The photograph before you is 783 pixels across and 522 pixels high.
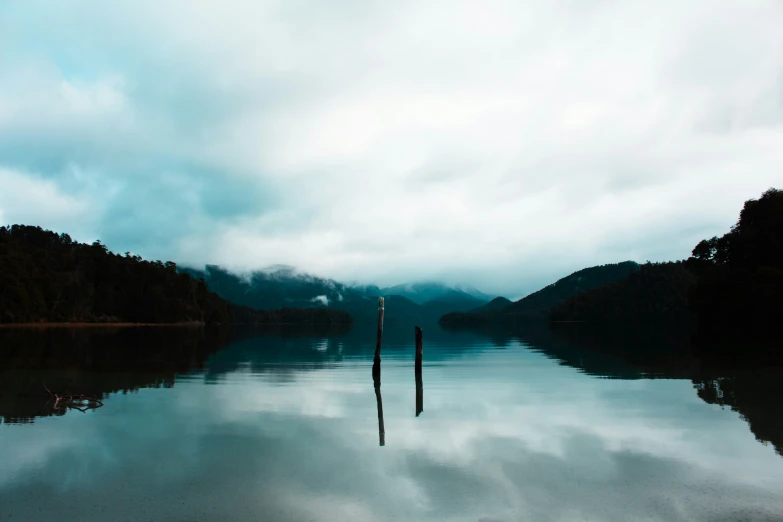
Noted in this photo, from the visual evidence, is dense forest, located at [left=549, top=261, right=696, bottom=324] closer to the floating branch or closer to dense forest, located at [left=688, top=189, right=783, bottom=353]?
dense forest, located at [left=688, top=189, right=783, bottom=353]

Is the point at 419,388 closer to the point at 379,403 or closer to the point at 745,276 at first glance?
the point at 379,403

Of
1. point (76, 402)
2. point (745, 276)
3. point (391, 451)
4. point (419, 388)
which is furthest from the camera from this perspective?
point (745, 276)

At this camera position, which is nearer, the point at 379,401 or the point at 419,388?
the point at 379,401

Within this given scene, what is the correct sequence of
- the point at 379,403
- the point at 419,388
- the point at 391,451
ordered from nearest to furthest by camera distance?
the point at 391,451 < the point at 379,403 < the point at 419,388

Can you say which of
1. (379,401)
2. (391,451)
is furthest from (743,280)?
(391,451)

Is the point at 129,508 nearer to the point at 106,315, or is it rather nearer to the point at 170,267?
the point at 106,315

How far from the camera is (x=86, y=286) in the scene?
5408 inches

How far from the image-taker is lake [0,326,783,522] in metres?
8.95

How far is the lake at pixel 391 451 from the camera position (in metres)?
8.95

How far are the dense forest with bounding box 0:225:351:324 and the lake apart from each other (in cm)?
10442

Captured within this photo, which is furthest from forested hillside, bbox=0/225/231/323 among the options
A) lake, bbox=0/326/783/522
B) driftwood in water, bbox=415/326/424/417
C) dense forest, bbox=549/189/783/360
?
dense forest, bbox=549/189/783/360

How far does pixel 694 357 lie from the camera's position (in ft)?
125

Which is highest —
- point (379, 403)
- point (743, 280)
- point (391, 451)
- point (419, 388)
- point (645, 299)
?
point (645, 299)

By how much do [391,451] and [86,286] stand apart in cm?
14754
